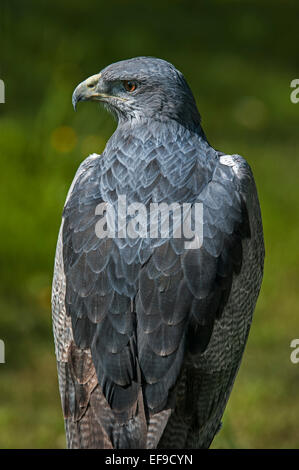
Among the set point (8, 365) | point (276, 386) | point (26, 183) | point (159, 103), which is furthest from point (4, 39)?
point (159, 103)

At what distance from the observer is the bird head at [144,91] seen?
3896 millimetres

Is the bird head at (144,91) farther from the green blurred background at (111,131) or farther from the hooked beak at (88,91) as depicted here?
the green blurred background at (111,131)

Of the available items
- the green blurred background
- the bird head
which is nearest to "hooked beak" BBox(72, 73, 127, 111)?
the bird head

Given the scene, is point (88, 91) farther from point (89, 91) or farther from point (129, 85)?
point (129, 85)

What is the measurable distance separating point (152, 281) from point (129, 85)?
0.90m

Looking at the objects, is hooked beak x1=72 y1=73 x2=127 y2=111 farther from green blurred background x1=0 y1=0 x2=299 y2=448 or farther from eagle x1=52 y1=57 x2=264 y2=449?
green blurred background x1=0 y1=0 x2=299 y2=448

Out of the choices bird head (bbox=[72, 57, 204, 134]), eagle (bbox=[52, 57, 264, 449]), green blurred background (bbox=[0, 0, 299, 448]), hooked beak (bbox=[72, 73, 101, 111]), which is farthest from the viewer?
green blurred background (bbox=[0, 0, 299, 448])

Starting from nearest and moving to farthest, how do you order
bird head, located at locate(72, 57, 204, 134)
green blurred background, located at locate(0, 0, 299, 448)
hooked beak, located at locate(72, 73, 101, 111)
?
bird head, located at locate(72, 57, 204, 134), hooked beak, located at locate(72, 73, 101, 111), green blurred background, located at locate(0, 0, 299, 448)

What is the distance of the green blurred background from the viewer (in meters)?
6.14

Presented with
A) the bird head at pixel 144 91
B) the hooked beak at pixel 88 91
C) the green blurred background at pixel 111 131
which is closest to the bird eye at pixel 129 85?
the bird head at pixel 144 91

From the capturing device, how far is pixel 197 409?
3.71 meters

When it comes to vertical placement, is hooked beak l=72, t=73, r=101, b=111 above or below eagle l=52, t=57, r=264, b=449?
above

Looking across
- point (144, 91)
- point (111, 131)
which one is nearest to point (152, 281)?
point (144, 91)
